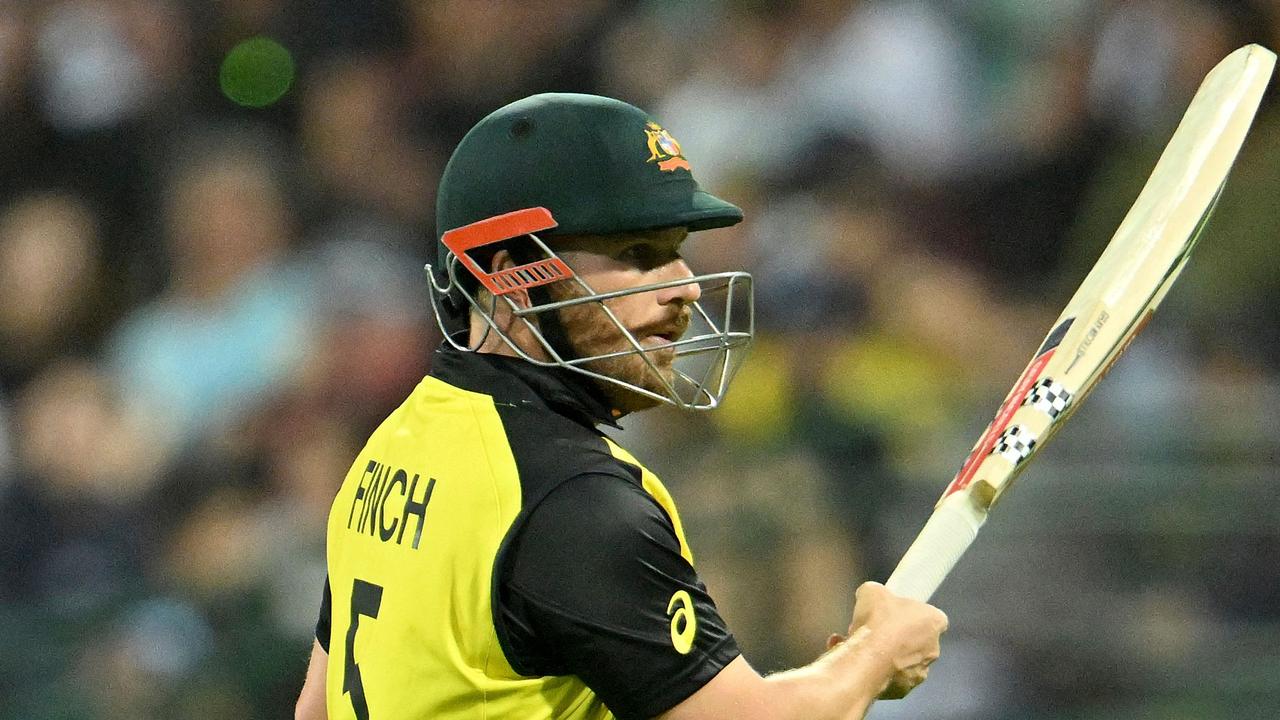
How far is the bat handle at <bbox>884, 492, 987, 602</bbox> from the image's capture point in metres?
2.66

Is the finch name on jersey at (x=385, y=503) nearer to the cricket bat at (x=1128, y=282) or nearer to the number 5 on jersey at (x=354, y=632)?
the number 5 on jersey at (x=354, y=632)

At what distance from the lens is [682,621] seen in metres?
2.16

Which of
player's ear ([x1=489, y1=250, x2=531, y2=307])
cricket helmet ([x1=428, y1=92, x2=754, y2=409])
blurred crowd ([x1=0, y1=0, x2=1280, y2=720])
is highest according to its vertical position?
cricket helmet ([x1=428, y1=92, x2=754, y2=409])

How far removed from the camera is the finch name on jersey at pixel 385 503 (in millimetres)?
2346

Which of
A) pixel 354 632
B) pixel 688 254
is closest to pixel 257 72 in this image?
pixel 688 254

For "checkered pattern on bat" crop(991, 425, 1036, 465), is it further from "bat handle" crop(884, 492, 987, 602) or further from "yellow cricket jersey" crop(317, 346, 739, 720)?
"yellow cricket jersey" crop(317, 346, 739, 720)

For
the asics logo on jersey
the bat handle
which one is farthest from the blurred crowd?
the asics logo on jersey

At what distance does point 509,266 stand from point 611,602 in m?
0.58

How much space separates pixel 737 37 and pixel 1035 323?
63.7 inches

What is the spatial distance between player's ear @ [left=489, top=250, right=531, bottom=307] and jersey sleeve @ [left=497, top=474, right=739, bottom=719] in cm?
35

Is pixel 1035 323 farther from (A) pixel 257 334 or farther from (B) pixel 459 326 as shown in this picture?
(B) pixel 459 326

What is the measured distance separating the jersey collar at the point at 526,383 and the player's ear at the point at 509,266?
90 millimetres

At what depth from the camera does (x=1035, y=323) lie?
584 centimetres

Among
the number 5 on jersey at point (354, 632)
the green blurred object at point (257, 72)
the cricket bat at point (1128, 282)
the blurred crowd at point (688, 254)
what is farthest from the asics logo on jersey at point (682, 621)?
the green blurred object at point (257, 72)
